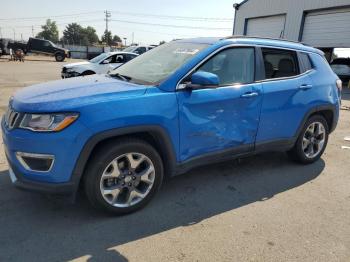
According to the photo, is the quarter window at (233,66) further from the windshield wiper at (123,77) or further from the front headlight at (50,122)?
the front headlight at (50,122)

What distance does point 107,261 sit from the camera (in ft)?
8.77

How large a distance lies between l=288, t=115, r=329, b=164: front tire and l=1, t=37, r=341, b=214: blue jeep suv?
5cm

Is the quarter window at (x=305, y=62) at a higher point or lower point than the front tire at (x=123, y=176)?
higher

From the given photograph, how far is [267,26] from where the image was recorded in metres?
25.2

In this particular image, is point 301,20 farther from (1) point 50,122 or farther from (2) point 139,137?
(1) point 50,122

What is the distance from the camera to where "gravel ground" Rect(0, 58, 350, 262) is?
111 inches

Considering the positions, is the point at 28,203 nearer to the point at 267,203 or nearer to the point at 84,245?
the point at 84,245

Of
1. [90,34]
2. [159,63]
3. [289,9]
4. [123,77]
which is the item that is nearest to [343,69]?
[289,9]

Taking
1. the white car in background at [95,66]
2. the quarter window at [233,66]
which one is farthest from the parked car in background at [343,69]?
the quarter window at [233,66]

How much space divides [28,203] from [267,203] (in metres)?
2.58

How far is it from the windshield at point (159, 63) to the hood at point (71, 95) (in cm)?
28

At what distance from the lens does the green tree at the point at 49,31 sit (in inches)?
4839

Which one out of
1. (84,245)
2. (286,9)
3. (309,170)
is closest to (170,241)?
(84,245)

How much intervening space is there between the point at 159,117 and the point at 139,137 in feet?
1.00
